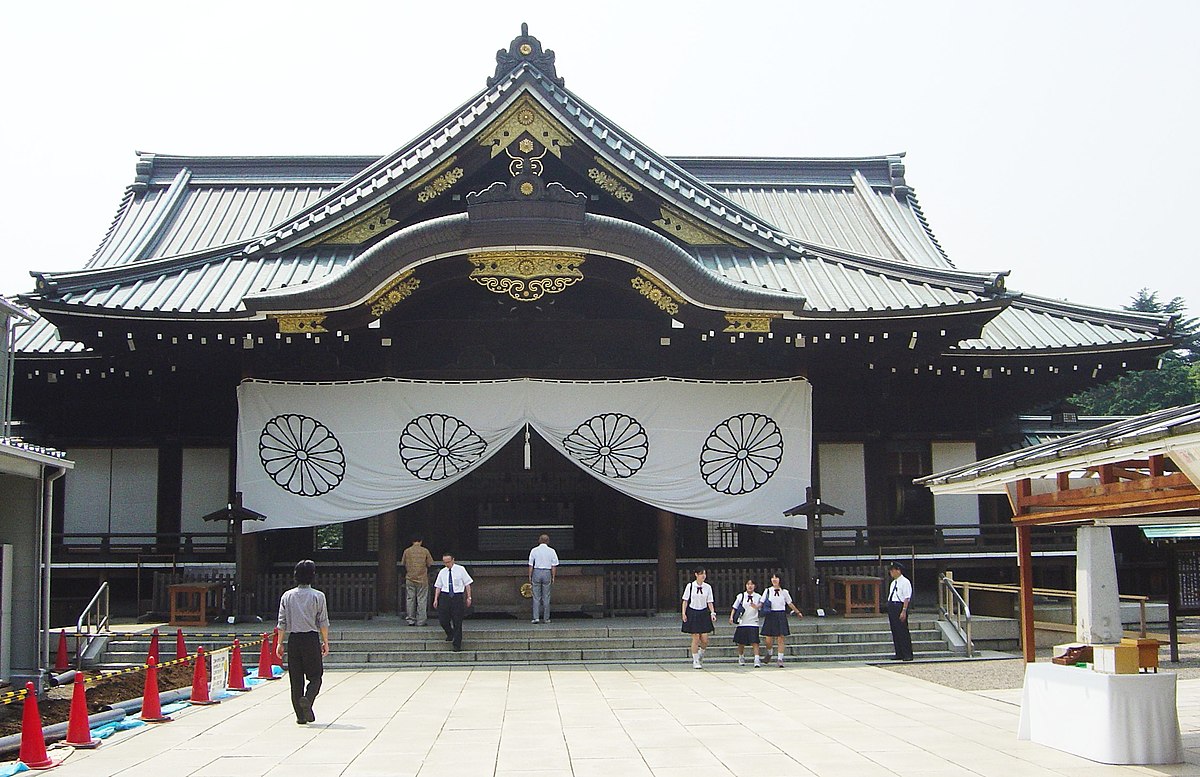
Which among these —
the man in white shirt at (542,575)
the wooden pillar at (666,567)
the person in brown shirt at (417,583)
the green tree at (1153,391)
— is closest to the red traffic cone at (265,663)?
the person in brown shirt at (417,583)

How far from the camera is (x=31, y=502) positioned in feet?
45.9

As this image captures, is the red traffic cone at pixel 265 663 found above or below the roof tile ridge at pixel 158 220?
below

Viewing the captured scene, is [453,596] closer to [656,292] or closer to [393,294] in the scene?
[393,294]

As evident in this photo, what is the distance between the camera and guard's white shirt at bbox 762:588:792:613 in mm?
15617

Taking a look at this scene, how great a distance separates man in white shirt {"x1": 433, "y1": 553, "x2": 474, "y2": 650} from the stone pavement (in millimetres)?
1529

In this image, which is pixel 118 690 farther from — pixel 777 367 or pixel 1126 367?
pixel 1126 367

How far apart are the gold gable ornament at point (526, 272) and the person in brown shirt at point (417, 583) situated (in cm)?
420

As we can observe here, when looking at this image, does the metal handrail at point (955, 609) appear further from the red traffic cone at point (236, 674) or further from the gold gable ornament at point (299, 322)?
the gold gable ornament at point (299, 322)

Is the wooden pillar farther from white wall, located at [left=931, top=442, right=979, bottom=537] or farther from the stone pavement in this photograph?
white wall, located at [left=931, top=442, right=979, bottom=537]

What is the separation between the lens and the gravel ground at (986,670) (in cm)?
1391

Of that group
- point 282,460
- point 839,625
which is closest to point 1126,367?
point 839,625

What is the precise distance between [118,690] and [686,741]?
730cm

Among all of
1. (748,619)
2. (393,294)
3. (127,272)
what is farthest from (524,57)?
(748,619)

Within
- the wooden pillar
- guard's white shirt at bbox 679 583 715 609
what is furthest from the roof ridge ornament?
guard's white shirt at bbox 679 583 715 609
